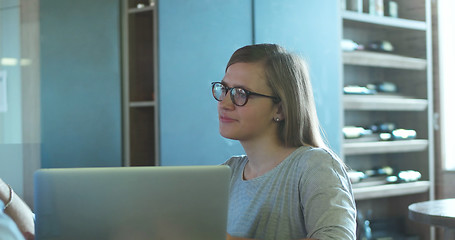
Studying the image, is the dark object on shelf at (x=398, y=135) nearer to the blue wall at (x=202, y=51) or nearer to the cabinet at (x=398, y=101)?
the cabinet at (x=398, y=101)

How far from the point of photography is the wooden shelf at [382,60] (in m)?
4.04

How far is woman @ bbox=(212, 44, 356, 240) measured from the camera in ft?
4.45

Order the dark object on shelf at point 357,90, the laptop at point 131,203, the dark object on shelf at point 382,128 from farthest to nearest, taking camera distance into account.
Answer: the dark object on shelf at point 382,128 → the dark object on shelf at point 357,90 → the laptop at point 131,203

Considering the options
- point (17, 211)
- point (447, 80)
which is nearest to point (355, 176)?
point (447, 80)

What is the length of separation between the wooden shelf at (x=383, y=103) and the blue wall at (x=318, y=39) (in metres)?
0.24

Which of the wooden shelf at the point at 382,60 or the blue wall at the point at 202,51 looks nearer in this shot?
the blue wall at the point at 202,51

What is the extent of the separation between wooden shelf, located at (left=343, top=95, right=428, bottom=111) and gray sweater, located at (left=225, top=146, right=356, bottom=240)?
2.67 m

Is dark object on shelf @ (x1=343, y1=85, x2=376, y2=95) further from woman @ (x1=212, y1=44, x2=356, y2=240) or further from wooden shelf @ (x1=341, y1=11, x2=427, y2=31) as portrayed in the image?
woman @ (x1=212, y1=44, x2=356, y2=240)

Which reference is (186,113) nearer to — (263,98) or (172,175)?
(263,98)

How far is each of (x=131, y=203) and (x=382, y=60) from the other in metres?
3.62

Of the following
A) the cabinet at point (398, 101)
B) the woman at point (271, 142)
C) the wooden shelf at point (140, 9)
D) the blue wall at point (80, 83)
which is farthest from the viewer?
the cabinet at point (398, 101)

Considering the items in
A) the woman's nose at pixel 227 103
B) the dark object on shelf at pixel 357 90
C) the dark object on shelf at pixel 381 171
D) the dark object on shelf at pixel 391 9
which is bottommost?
the dark object on shelf at pixel 381 171

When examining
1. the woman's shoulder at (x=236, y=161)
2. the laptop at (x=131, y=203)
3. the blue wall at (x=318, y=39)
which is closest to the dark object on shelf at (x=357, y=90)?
the blue wall at (x=318, y=39)

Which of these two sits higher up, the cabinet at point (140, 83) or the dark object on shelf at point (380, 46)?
the dark object on shelf at point (380, 46)
